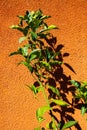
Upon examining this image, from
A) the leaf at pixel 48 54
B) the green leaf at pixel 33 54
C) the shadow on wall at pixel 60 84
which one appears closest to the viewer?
the green leaf at pixel 33 54

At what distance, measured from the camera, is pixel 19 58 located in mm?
2527

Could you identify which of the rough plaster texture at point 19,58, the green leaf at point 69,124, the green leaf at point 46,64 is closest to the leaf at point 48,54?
the green leaf at point 46,64

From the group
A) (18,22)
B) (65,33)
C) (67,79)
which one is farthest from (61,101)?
(18,22)

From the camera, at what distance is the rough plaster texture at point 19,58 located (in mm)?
2463

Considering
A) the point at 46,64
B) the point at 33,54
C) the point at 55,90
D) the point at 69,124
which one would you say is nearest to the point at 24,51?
the point at 33,54

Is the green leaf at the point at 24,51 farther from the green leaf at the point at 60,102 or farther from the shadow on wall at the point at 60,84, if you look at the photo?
the green leaf at the point at 60,102

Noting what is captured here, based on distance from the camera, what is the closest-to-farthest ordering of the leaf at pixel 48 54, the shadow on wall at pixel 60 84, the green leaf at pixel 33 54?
the green leaf at pixel 33 54 → the leaf at pixel 48 54 → the shadow on wall at pixel 60 84

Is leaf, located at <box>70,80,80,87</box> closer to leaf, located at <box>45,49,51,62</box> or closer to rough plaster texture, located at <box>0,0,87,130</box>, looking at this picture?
rough plaster texture, located at <box>0,0,87,130</box>

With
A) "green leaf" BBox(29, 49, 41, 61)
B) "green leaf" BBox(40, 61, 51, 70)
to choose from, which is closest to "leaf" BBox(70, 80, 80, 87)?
"green leaf" BBox(40, 61, 51, 70)

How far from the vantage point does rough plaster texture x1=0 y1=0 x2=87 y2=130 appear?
2.46 metres

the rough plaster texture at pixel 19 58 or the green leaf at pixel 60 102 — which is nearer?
the green leaf at pixel 60 102

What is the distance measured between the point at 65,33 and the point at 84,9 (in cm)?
26

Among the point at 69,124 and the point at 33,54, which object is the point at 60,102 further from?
the point at 33,54

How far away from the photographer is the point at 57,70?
2.54 meters
